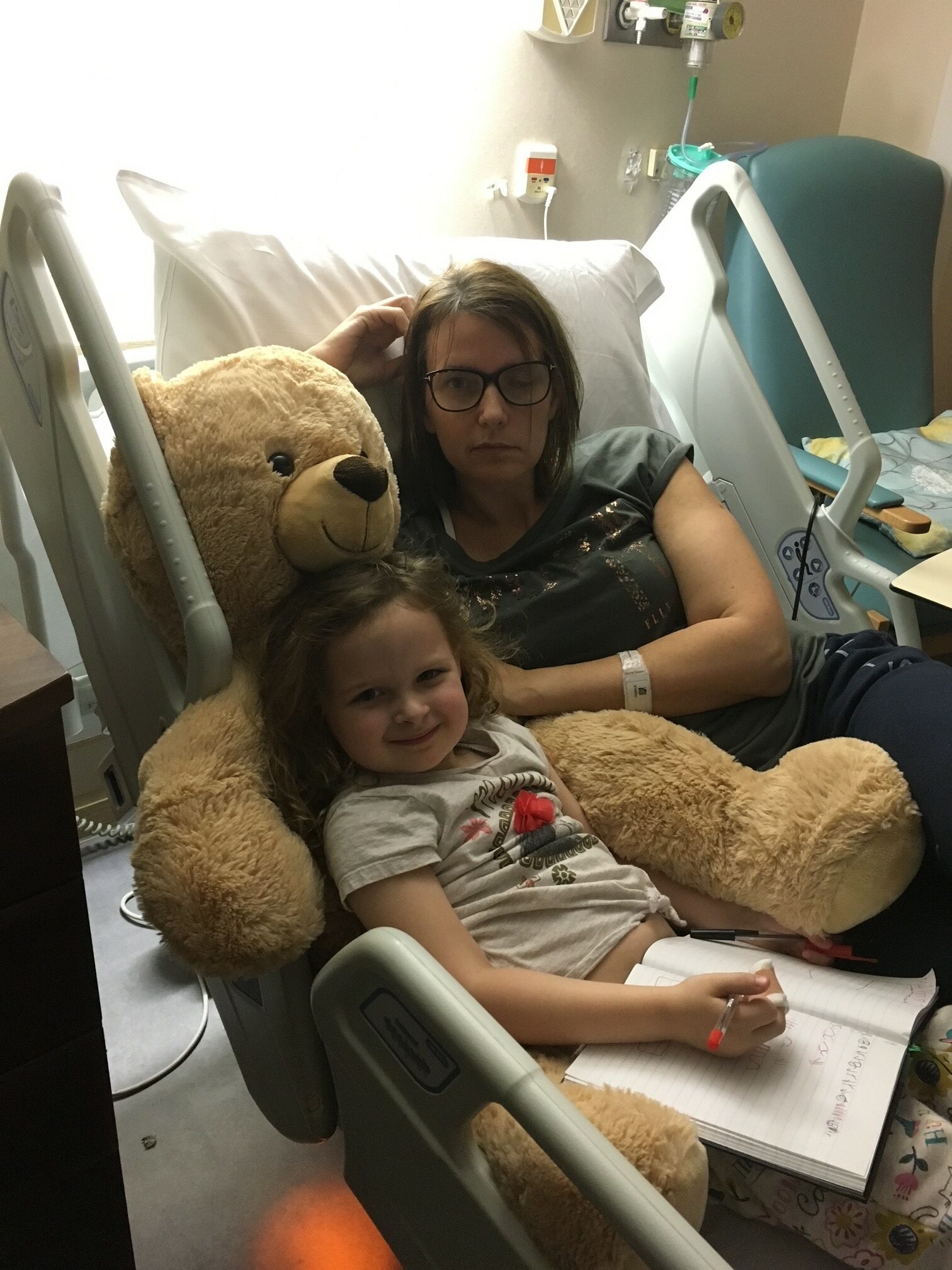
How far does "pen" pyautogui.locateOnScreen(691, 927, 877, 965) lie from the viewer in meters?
1.11

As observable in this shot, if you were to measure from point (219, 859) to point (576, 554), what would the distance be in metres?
0.68

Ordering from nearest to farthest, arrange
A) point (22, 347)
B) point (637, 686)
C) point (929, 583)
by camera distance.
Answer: point (22, 347) < point (637, 686) < point (929, 583)

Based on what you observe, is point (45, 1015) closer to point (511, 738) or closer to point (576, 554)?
point (511, 738)

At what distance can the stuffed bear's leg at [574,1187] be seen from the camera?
2.47 ft

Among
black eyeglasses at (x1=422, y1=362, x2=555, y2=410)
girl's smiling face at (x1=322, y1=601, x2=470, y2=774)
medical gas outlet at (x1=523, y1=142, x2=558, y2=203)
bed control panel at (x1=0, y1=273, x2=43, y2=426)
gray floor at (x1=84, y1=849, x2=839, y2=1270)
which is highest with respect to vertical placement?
medical gas outlet at (x1=523, y1=142, x2=558, y2=203)

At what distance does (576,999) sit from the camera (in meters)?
0.93

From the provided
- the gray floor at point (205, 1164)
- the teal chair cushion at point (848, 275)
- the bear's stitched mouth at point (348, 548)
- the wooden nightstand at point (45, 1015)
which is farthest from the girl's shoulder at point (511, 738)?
the teal chair cushion at point (848, 275)

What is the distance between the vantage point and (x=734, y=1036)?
90cm

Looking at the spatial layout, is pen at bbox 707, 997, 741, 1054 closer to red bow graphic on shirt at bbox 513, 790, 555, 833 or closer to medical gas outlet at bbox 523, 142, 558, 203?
red bow graphic on shirt at bbox 513, 790, 555, 833

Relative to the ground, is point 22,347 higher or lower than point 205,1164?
higher

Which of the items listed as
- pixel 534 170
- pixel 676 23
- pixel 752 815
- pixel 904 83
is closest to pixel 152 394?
pixel 752 815

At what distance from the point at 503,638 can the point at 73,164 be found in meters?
1.08

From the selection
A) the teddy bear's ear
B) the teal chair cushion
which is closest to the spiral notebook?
the teddy bear's ear

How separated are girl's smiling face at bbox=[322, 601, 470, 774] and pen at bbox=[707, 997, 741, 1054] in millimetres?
374
